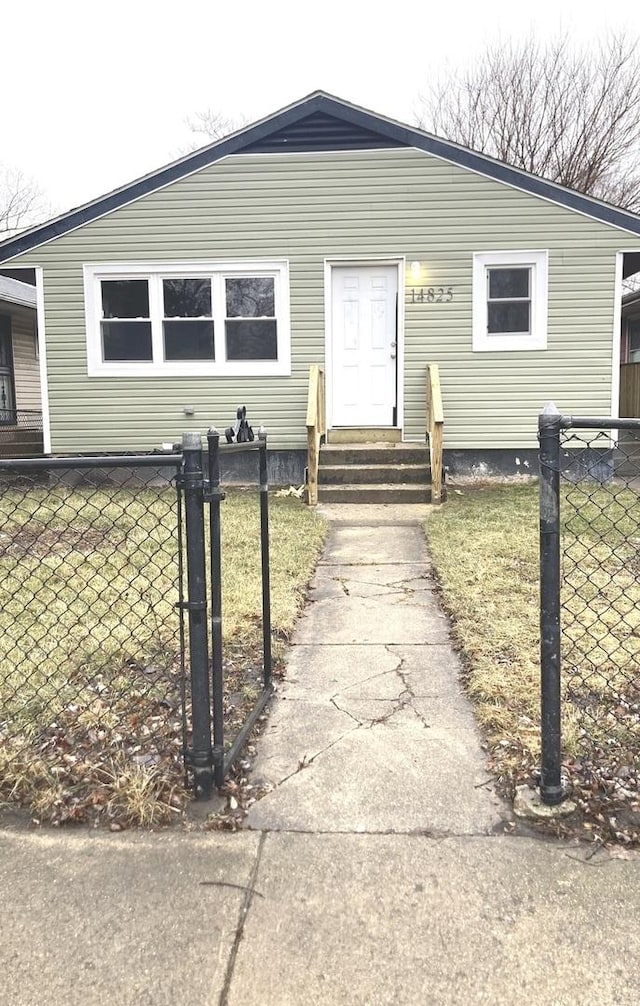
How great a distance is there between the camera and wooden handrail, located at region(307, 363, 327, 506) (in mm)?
8625

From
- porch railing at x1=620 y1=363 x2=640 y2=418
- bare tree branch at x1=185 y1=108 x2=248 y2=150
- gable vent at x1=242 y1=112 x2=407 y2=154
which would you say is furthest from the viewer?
bare tree branch at x1=185 y1=108 x2=248 y2=150

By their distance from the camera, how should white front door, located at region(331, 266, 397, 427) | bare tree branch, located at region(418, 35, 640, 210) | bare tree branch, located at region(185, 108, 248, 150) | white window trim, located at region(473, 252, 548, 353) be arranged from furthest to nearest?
bare tree branch, located at region(185, 108, 248, 150), bare tree branch, located at region(418, 35, 640, 210), white front door, located at region(331, 266, 397, 427), white window trim, located at region(473, 252, 548, 353)

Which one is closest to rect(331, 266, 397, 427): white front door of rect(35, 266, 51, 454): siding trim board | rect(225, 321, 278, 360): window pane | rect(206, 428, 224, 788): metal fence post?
rect(225, 321, 278, 360): window pane

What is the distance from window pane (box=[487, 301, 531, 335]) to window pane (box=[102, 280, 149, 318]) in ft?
16.3

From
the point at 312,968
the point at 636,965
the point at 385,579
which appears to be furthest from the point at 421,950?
the point at 385,579

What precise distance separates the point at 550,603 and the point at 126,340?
923 centimetres

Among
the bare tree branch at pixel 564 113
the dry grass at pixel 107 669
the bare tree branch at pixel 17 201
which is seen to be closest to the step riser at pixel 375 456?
the dry grass at pixel 107 669

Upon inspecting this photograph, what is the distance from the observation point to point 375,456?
923 cm

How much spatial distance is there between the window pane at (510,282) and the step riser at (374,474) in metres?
2.97

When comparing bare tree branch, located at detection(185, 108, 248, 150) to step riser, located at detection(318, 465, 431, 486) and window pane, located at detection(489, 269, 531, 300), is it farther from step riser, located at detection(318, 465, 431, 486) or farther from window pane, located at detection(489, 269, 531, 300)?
step riser, located at detection(318, 465, 431, 486)

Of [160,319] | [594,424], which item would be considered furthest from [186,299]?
[594,424]

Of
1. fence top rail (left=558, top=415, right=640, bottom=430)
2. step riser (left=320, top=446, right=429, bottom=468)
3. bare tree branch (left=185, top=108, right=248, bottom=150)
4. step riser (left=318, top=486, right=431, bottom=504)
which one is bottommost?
step riser (left=318, top=486, right=431, bottom=504)

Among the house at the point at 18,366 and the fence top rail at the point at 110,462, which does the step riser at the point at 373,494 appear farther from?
the house at the point at 18,366

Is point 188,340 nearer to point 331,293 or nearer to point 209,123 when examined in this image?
point 331,293
